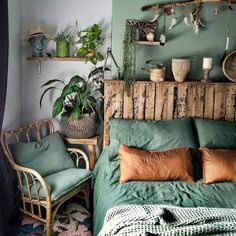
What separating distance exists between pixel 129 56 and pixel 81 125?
0.74m

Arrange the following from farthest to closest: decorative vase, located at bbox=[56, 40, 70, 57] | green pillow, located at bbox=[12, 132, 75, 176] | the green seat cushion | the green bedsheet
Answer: decorative vase, located at bbox=[56, 40, 70, 57] < green pillow, located at bbox=[12, 132, 75, 176] < the green seat cushion < the green bedsheet

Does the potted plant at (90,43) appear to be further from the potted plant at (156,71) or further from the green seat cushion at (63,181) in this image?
the green seat cushion at (63,181)

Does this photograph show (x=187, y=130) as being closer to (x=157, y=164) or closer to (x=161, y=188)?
(x=157, y=164)

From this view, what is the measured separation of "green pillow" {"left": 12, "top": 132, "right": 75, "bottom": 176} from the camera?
280 cm

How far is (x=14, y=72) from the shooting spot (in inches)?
124

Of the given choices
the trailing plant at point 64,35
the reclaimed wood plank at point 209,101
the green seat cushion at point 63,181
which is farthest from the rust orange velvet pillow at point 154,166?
the trailing plant at point 64,35

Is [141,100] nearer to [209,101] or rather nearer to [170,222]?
[209,101]

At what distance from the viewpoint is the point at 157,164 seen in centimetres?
248

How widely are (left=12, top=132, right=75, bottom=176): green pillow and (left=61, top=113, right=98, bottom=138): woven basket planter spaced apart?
0.38 feet

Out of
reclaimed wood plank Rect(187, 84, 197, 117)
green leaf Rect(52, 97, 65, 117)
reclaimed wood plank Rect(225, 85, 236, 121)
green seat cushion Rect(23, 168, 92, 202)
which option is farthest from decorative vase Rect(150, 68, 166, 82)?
green seat cushion Rect(23, 168, 92, 202)

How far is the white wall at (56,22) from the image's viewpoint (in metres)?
3.21

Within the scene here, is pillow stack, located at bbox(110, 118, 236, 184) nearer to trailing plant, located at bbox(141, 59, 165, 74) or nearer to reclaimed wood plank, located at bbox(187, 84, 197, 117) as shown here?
reclaimed wood plank, located at bbox(187, 84, 197, 117)

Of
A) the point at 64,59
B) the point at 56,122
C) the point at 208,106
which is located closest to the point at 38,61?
the point at 64,59

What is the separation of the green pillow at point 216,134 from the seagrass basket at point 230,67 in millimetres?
422
